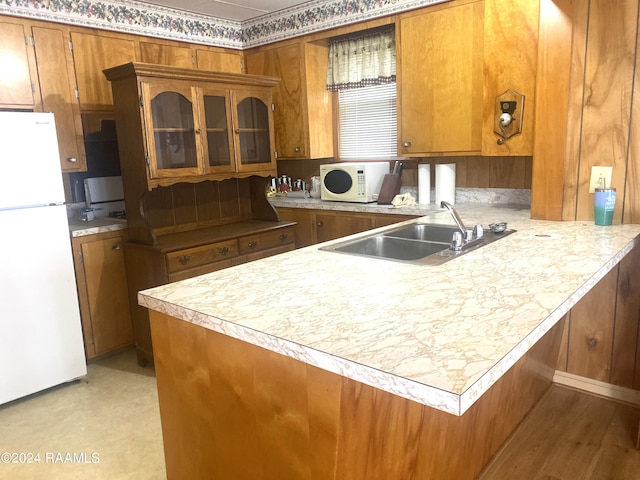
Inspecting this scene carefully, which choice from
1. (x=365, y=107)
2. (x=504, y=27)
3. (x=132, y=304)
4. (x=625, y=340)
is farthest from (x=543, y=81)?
(x=132, y=304)

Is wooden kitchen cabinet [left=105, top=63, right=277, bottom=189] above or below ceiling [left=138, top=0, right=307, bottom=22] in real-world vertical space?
below

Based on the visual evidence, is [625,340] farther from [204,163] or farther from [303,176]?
[303,176]

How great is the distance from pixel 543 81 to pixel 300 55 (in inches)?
80.6

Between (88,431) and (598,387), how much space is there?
2516 mm

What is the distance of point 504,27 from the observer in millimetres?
2643

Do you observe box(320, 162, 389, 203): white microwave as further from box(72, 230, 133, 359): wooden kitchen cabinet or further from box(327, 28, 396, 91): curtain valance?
box(72, 230, 133, 359): wooden kitchen cabinet

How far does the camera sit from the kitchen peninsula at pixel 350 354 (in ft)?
3.30

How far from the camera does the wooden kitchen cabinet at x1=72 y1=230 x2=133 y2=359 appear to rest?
3.00 m

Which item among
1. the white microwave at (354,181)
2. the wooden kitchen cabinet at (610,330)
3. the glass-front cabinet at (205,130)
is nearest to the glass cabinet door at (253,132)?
the glass-front cabinet at (205,130)

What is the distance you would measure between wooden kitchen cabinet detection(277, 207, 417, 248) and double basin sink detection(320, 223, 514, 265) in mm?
799

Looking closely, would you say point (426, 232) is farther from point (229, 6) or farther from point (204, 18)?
point (204, 18)

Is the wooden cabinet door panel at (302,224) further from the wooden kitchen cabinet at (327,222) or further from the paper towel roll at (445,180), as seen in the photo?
the paper towel roll at (445,180)

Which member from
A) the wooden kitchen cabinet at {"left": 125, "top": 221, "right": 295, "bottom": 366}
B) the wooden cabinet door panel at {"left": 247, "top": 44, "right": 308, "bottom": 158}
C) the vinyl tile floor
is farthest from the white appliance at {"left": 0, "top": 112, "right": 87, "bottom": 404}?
the wooden cabinet door panel at {"left": 247, "top": 44, "right": 308, "bottom": 158}

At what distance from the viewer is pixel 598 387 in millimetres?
2430
